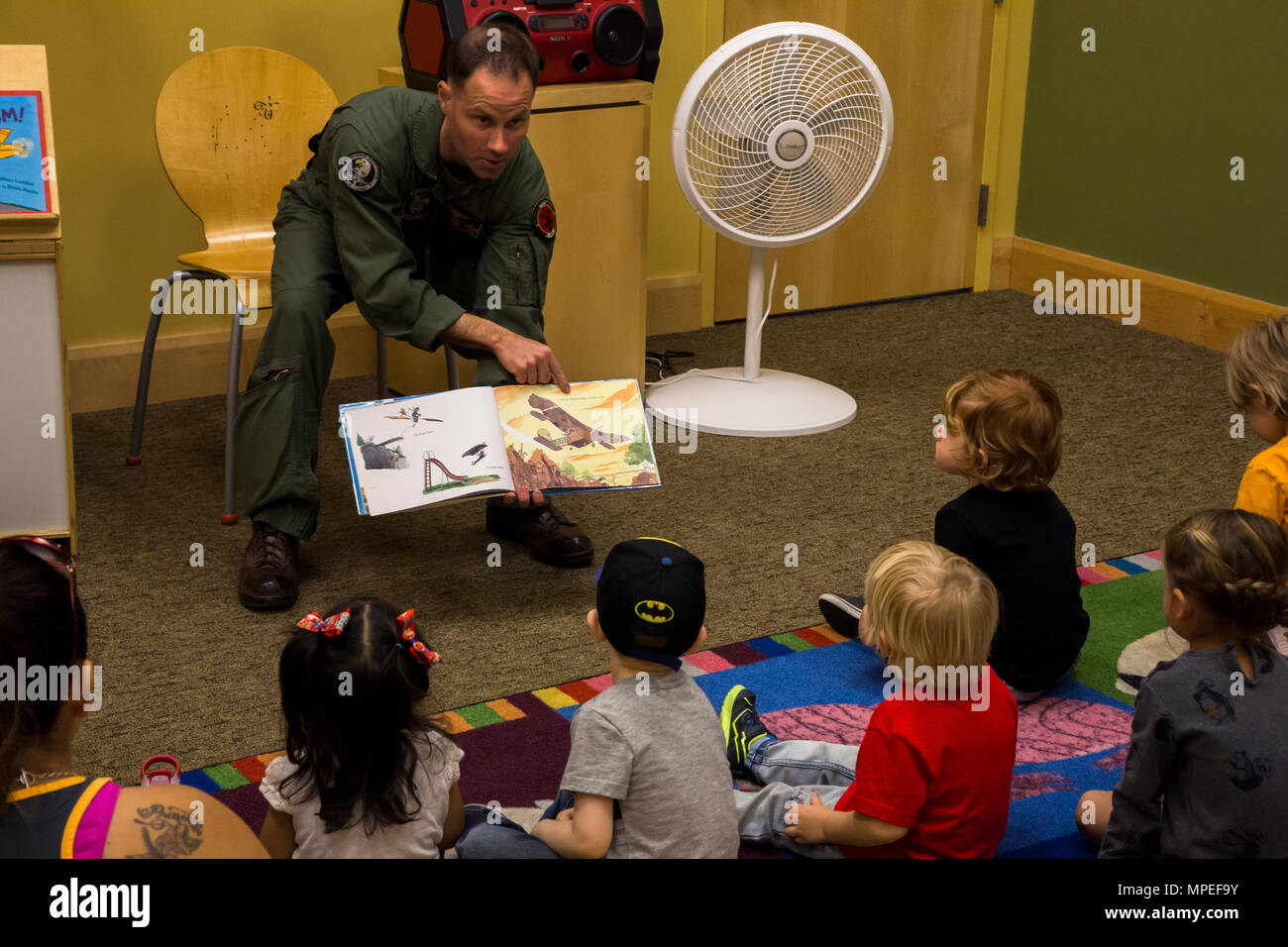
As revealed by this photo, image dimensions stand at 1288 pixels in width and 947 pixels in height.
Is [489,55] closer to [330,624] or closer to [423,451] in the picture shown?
[423,451]

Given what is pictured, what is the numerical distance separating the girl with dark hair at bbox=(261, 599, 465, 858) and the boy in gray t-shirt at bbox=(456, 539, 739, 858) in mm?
157

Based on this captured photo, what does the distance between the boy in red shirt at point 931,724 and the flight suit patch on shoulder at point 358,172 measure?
130cm

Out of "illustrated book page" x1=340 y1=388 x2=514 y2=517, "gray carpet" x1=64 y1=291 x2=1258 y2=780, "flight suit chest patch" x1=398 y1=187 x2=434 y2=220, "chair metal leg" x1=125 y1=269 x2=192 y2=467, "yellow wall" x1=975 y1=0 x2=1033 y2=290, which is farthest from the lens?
"yellow wall" x1=975 y1=0 x2=1033 y2=290

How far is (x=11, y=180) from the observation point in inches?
94.0

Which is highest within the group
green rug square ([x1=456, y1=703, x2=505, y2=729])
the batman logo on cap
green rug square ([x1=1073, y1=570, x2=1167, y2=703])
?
the batman logo on cap

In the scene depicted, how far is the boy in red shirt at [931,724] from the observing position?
1564 mm

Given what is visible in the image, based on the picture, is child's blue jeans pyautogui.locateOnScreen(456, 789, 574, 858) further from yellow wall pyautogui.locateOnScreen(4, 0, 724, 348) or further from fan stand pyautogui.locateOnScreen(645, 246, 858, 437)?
yellow wall pyautogui.locateOnScreen(4, 0, 724, 348)

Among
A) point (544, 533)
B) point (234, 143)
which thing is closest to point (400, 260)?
point (544, 533)

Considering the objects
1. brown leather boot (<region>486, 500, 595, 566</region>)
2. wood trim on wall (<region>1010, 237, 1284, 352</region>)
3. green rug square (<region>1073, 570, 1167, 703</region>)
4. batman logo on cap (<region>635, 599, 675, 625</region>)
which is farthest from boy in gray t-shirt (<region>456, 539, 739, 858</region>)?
wood trim on wall (<region>1010, 237, 1284, 352</region>)

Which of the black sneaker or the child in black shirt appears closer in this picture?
the child in black shirt

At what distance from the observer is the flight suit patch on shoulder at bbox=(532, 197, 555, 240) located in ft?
8.80

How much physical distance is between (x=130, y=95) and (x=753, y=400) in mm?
1593

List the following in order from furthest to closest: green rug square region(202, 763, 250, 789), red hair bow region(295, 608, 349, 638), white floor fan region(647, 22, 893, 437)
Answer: white floor fan region(647, 22, 893, 437) < green rug square region(202, 763, 250, 789) < red hair bow region(295, 608, 349, 638)

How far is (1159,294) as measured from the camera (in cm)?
411
